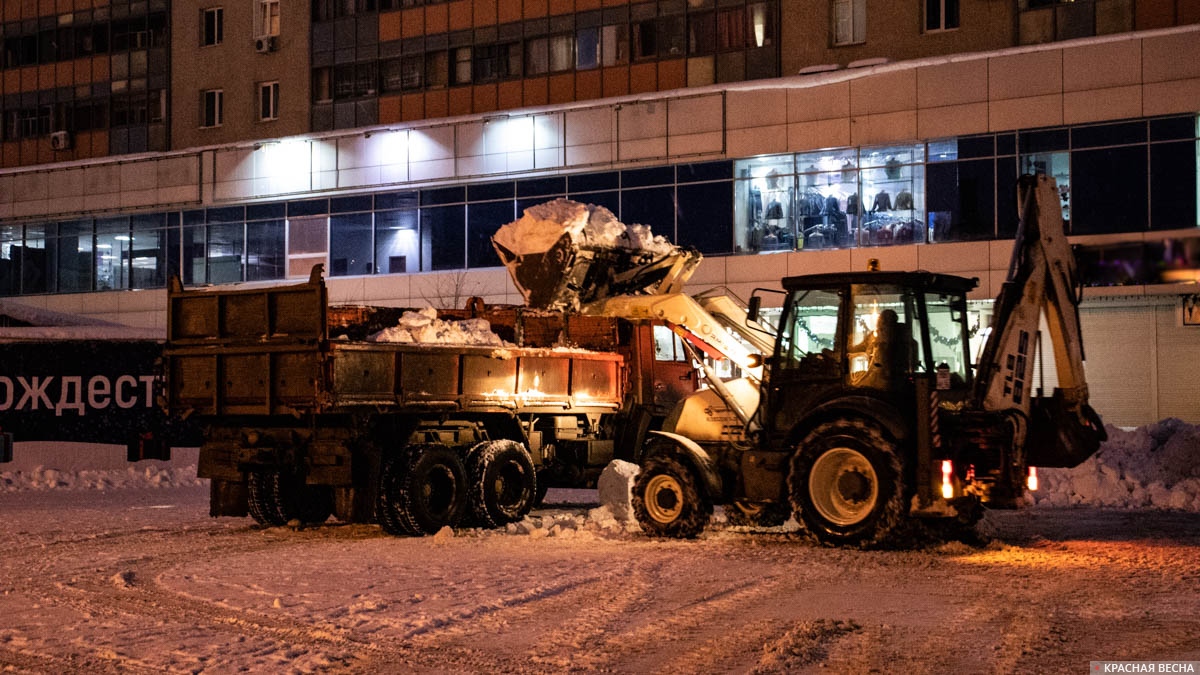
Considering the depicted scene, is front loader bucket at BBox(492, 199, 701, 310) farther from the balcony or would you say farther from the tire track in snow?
the balcony

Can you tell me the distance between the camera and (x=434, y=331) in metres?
16.8

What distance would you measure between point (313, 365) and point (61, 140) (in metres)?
39.9

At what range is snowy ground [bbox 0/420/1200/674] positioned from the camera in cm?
869

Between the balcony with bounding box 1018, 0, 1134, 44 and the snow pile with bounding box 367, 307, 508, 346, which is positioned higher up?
the balcony with bounding box 1018, 0, 1134, 44

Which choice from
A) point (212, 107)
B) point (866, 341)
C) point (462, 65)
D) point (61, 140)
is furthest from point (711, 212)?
point (61, 140)

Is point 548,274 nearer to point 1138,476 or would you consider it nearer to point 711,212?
point 1138,476

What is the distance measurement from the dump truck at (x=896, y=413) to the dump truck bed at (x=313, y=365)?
2416 mm

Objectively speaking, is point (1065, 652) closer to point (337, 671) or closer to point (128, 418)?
point (337, 671)

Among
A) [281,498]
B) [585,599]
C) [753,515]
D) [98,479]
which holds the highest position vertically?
[281,498]

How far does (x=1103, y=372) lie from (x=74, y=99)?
124 ft

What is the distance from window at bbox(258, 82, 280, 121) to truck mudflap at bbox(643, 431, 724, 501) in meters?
33.8

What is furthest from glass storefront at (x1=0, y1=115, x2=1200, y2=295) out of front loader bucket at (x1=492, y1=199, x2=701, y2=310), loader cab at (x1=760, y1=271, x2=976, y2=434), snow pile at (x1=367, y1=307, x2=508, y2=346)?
snow pile at (x1=367, y1=307, x2=508, y2=346)

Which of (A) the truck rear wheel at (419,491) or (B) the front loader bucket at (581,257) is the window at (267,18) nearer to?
(B) the front loader bucket at (581,257)

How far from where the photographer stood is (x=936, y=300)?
14.5 meters
